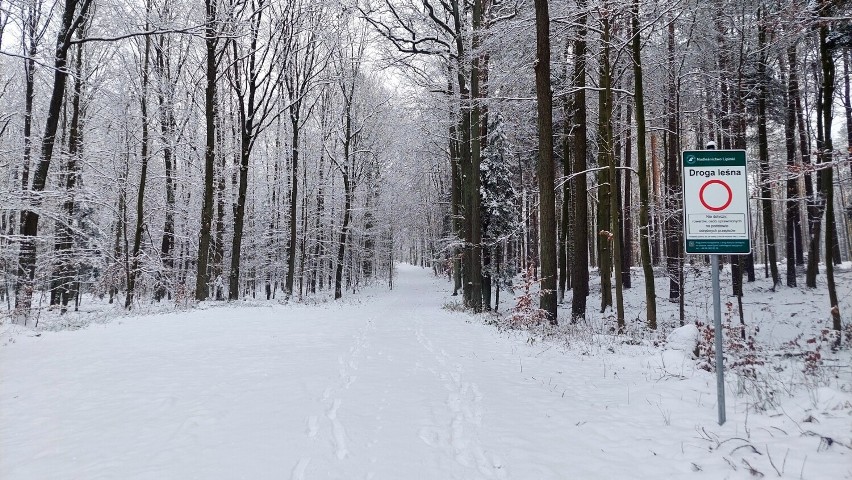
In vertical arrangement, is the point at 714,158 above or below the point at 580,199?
below

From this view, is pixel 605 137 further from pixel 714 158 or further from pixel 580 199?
pixel 714 158

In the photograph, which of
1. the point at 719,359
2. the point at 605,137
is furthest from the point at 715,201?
the point at 605,137

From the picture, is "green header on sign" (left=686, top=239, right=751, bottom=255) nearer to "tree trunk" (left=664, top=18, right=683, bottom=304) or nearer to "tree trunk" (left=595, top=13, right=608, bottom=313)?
"tree trunk" (left=595, top=13, right=608, bottom=313)

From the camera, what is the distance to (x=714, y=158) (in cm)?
382

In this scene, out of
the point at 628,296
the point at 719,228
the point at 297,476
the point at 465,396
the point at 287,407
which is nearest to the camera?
the point at 297,476

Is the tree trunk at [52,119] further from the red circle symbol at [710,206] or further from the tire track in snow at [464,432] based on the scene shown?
the red circle symbol at [710,206]

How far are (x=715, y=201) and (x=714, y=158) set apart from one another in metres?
0.41

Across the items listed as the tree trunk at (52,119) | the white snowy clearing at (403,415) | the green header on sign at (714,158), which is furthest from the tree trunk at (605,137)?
the tree trunk at (52,119)

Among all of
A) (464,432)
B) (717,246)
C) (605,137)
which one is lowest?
(464,432)

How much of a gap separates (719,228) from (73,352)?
370 inches

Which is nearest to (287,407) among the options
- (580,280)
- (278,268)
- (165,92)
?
(580,280)

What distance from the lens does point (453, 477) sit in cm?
298

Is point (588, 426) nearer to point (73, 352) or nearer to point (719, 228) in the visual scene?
point (719, 228)

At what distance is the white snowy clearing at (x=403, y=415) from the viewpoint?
3074 mm
